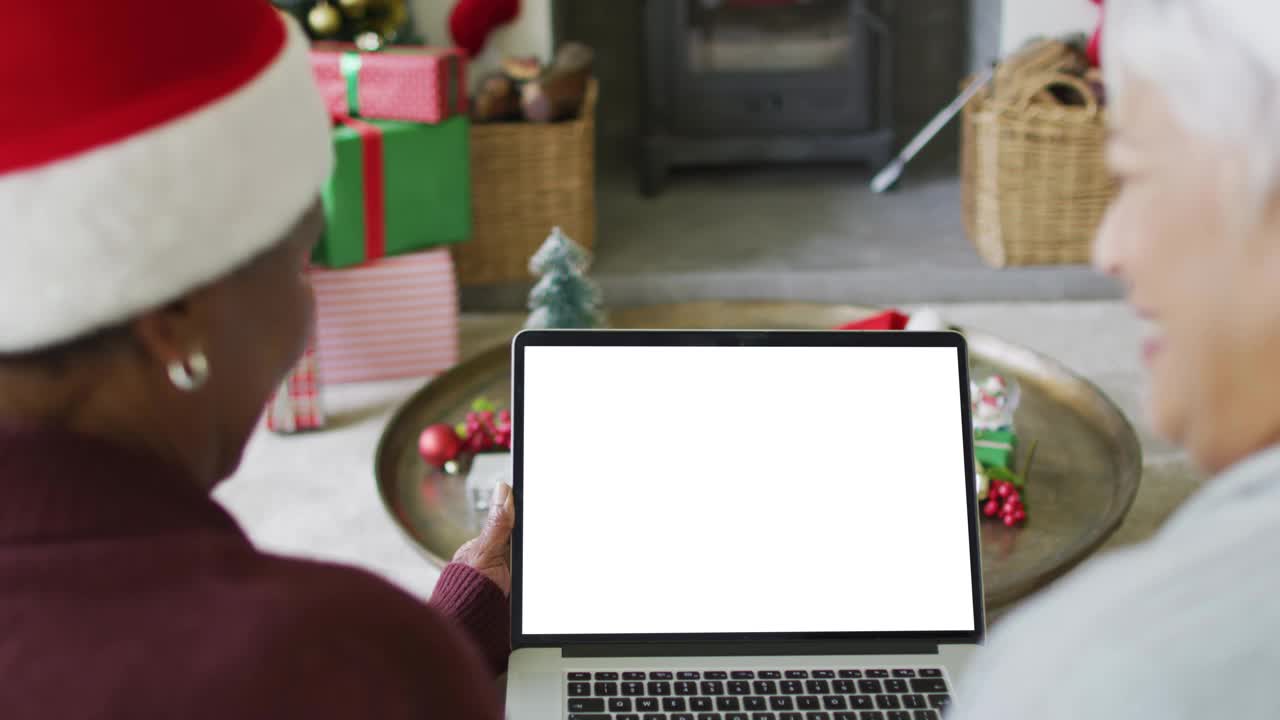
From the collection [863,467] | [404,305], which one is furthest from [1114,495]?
[404,305]

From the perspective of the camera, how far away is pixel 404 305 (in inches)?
108

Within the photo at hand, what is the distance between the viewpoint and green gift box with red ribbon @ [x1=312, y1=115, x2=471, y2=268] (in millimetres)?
2641

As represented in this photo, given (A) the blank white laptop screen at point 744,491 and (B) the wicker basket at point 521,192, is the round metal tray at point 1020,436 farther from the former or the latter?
(B) the wicker basket at point 521,192

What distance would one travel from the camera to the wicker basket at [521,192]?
3.05m

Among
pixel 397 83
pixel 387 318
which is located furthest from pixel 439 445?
pixel 397 83

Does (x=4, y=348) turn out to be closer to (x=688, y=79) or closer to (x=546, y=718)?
(x=546, y=718)

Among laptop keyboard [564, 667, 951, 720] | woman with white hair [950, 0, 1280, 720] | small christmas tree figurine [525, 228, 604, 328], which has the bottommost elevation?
small christmas tree figurine [525, 228, 604, 328]

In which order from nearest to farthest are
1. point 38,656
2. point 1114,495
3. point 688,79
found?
point 38,656
point 1114,495
point 688,79

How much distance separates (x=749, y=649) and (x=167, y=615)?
1.96ft

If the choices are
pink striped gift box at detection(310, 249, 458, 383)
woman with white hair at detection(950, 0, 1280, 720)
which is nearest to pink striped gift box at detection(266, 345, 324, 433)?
pink striped gift box at detection(310, 249, 458, 383)

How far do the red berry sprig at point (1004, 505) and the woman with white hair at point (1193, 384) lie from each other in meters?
1.19

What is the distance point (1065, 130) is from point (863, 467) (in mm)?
2162

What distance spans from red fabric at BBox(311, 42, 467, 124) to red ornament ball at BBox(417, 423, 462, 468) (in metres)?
1.11

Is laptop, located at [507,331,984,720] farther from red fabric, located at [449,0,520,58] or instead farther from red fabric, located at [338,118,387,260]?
red fabric, located at [449,0,520,58]
